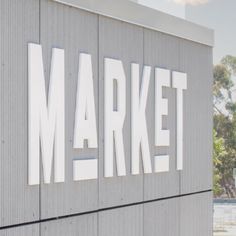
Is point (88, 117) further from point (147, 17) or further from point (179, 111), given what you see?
point (179, 111)

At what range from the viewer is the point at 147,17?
6.75 meters

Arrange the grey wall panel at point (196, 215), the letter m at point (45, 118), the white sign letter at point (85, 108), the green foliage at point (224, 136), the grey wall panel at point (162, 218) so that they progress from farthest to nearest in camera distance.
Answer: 1. the green foliage at point (224, 136)
2. the grey wall panel at point (196, 215)
3. the grey wall panel at point (162, 218)
4. the white sign letter at point (85, 108)
5. the letter m at point (45, 118)

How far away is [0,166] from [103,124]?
1371 millimetres

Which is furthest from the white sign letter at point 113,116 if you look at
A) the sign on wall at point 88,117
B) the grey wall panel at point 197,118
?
the grey wall panel at point 197,118

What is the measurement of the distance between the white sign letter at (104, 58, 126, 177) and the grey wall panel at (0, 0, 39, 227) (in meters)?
1.04

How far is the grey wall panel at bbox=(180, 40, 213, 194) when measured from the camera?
297 inches

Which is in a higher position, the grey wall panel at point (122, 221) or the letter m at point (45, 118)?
the letter m at point (45, 118)

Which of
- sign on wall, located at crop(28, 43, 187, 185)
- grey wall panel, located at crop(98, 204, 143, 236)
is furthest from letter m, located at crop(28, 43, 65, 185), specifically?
grey wall panel, located at crop(98, 204, 143, 236)

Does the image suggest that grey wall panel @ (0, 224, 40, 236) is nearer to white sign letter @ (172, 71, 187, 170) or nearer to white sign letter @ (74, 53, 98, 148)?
white sign letter @ (74, 53, 98, 148)

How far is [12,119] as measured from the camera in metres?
4.91

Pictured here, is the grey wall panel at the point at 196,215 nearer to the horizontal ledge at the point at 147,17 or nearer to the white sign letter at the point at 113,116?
the white sign letter at the point at 113,116

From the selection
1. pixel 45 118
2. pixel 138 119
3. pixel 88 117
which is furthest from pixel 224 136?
pixel 45 118

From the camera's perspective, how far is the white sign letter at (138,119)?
6.39 meters

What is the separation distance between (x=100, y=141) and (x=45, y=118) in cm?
82
